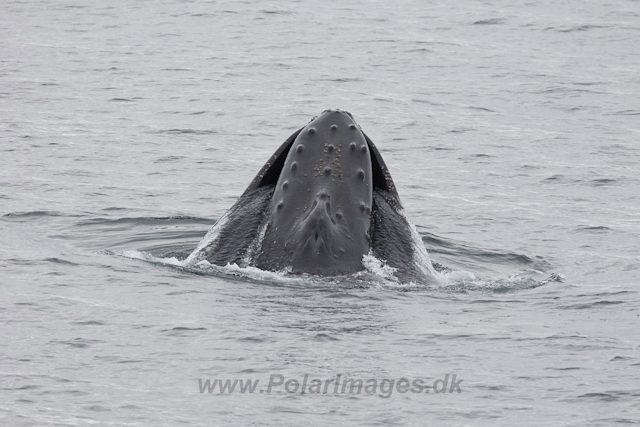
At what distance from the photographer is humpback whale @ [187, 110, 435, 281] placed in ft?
33.8

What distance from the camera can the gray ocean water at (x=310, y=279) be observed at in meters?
8.63

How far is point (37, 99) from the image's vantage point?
2956cm

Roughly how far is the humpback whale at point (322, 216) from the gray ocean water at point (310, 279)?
0.69ft

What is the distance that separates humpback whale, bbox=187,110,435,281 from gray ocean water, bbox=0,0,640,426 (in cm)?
21

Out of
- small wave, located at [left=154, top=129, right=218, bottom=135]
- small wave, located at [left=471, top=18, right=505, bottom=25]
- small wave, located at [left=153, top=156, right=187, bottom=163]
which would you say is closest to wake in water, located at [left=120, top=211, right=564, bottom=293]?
small wave, located at [left=153, top=156, right=187, bottom=163]

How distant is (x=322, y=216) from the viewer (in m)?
10.2

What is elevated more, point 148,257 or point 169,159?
point 148,257

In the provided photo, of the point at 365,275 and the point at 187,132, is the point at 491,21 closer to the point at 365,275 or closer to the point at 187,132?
the point at 187,132

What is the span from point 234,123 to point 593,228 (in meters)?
11.4

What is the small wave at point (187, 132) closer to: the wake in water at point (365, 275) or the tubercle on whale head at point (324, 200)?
the wake in water at point (365, 275)

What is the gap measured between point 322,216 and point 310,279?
54cm

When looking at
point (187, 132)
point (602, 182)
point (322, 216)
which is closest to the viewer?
point (322, 216)

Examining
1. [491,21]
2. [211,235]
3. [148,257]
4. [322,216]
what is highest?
[322,216]

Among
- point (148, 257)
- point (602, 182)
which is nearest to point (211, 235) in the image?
point (148, 257)
